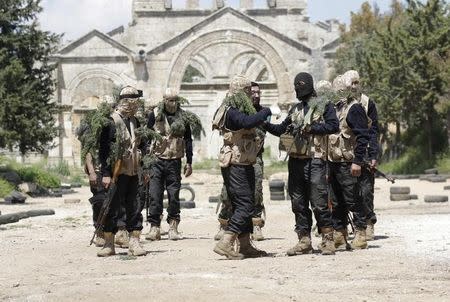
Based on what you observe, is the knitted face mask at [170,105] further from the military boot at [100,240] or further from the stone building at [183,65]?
the stone building at [183,65]

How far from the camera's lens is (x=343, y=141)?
11.7 m

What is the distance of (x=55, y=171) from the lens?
1566 inches

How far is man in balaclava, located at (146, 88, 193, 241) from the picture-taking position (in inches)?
554

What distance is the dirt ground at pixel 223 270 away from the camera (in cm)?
812

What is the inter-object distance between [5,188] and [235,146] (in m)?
17.4

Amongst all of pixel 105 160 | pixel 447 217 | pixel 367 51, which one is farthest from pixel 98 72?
pixel 105 160

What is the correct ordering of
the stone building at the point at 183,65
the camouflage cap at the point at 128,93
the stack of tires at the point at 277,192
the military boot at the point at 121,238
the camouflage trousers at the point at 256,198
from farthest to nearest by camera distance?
1. the stone building at the point at 183,65
2. the stack of tires at the point at 277,192
3. the military boot at the point at 121,238
4. the camouflage trousers at the point at 256,198
5. the camouflage cap at the point at 128,93

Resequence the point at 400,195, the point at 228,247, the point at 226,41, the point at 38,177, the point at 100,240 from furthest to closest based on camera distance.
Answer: the point at 226,41 < the point at 38,177 < the point at 400,195 < the point at 100,240 < the point at 228,247

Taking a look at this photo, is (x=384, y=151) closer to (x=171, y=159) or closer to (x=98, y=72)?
(x=98, y=72)

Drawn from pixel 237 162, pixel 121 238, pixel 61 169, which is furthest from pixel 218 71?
pixel 237 162

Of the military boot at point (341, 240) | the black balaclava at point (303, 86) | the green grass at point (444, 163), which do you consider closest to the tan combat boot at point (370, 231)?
the military boot at point (341, 240)

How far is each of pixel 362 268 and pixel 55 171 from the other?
31.2 metres

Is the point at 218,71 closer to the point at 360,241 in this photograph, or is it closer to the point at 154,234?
the point at 154,234

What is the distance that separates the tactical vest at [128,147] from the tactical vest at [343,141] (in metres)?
2.27
